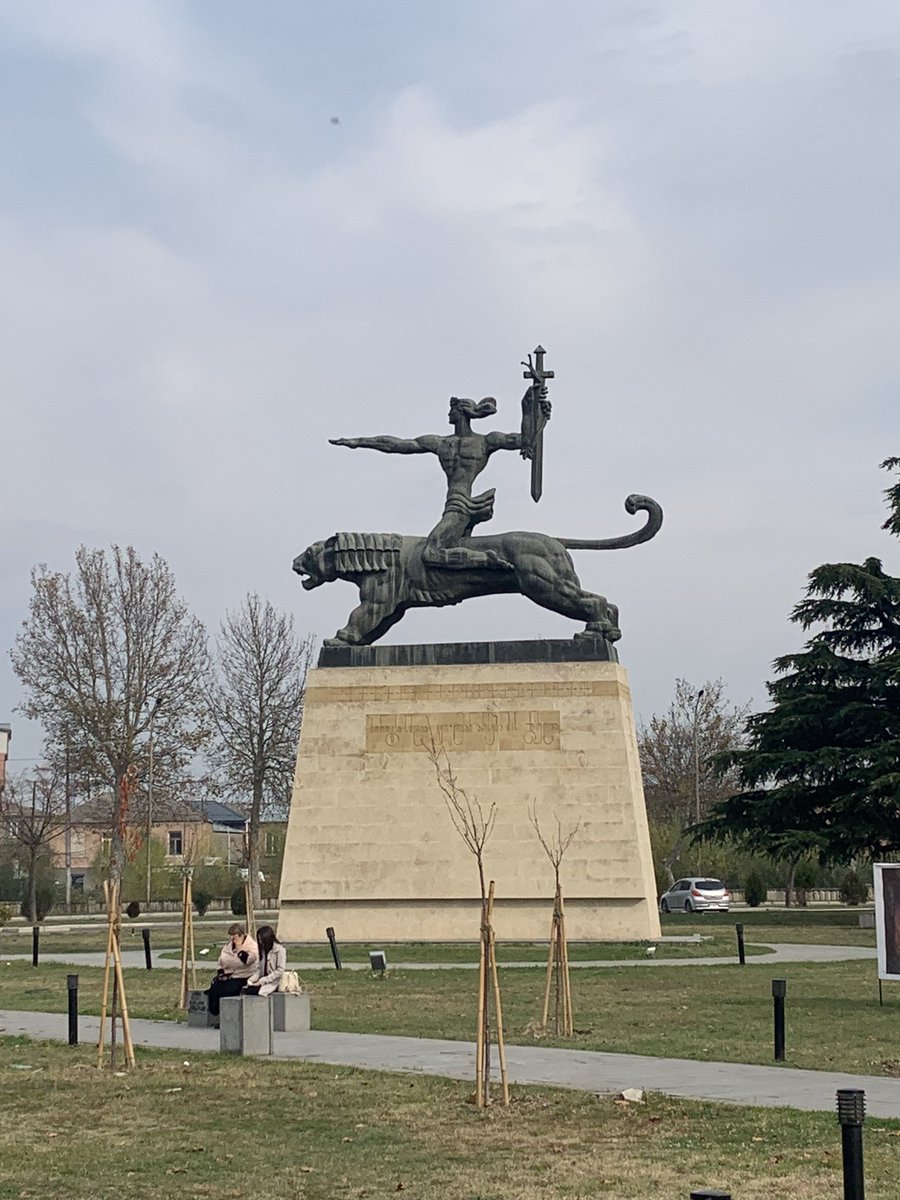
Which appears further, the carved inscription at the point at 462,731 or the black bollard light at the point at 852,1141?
the carved inscription at the point at 462,731

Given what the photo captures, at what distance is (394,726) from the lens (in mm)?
31344

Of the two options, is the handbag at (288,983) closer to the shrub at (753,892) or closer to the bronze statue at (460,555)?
the bronze statue at (460,555)

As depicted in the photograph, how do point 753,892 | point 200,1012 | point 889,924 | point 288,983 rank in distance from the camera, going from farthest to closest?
point 753,892, point 200,1012, point 288,983, point 889,924

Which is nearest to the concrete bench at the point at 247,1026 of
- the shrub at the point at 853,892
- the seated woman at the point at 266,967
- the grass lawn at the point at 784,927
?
the seated woman at the point at 266,967

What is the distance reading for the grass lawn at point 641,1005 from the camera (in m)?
15.7

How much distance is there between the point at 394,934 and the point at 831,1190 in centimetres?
2208

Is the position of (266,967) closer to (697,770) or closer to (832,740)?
(832,740)

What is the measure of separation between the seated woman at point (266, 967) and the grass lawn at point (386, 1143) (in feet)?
9.82

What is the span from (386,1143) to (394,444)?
22681mm

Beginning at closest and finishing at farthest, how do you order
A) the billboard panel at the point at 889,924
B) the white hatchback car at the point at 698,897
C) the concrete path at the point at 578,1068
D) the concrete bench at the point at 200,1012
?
the concrete path at the point at 578,1068, the billboard panel at the point at 889,924, the concrete bench at the point at 200,1012, the white hatchback car at the point at 698,897

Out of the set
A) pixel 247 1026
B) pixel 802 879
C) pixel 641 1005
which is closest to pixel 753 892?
pixel 802 879

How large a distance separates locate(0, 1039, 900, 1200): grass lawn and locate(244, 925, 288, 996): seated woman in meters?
2.99

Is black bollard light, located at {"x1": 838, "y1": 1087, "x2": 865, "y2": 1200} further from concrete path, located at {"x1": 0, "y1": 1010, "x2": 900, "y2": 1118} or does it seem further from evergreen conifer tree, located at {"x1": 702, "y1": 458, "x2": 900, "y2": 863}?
evergreen conifer tree, located at {"x1": 702, "y1": 458, "x2": 900, "y2": 863}

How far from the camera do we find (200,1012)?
1792 centimetres
